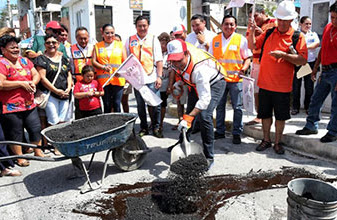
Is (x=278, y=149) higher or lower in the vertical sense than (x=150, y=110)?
lower

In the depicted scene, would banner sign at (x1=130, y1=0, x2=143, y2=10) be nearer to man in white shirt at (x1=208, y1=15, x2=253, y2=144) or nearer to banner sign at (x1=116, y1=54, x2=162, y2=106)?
man in white shirt at (x1=208, y1=15, x2=253, y2=144)

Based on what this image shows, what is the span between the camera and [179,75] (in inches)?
151

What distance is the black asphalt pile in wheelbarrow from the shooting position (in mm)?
3412

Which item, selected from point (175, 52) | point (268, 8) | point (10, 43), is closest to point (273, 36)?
point (175, 52)

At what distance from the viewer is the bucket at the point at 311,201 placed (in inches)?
86.4

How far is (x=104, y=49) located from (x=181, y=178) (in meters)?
2.86

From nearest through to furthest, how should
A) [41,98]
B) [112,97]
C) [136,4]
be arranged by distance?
1. [41,98]
2. [112,97]
3. [136,4]

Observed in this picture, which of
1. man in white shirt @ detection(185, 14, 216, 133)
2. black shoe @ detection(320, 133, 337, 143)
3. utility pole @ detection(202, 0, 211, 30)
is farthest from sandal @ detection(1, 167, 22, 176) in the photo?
utility pole @ detection(202, 0, 211, 30)

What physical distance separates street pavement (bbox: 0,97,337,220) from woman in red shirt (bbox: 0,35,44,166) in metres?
0.63

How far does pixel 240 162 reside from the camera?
4270 mm

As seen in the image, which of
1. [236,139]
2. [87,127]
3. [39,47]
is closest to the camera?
[87,127]

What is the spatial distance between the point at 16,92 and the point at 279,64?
12.5ft

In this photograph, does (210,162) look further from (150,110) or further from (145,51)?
(145,51)

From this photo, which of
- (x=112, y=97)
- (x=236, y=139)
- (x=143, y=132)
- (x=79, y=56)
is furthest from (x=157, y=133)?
(x=79, y=56)
